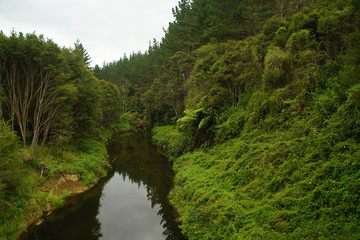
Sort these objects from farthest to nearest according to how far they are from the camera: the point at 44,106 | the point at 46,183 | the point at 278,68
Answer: the point at 44,106, the point at 46,183, the point at 278,68

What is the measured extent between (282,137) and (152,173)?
12.7m

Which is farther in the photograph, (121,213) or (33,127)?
(33,127)

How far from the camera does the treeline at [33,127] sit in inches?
382

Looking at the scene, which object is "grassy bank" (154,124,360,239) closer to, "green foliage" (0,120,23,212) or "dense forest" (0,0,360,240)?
"dense forest" (0,0,360,240)

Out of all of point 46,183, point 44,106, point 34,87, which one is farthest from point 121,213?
point 34,87

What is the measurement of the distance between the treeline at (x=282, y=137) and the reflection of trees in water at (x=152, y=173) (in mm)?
842

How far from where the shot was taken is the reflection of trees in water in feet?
36.2

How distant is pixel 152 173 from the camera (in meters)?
18.8

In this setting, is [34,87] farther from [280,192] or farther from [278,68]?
[280,192]

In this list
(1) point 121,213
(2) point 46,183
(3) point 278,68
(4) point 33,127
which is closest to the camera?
(3) point 278,68

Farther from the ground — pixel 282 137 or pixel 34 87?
pixel 34 87

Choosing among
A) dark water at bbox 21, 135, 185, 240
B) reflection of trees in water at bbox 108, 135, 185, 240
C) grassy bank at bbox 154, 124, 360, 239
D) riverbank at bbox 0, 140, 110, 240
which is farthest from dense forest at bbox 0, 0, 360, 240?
dark water at bbox 21, 135, 185, 240

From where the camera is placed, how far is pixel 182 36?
33969mm

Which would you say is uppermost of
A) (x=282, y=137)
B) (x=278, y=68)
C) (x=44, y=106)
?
(x=44, y=106)
